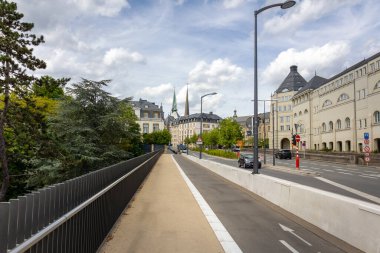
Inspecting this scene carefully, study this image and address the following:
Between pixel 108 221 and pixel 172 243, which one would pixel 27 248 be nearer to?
pixel 172 243

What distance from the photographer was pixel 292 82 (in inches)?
4232

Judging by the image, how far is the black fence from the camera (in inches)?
134

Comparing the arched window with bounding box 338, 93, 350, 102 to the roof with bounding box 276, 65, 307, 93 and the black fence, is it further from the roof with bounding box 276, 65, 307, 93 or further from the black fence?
the black fence

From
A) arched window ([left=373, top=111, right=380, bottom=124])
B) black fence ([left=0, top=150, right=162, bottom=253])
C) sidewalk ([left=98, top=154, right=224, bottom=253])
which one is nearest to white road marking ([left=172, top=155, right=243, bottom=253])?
sidewalk ([left=98, top=154, right=224, bottom=253])

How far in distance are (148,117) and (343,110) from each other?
8552 centimetres

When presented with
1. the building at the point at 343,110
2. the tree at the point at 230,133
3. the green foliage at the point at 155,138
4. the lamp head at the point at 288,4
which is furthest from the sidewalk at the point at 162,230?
the green foliage at the point at 155,138

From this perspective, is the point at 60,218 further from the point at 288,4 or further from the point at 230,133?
the point at 230,133

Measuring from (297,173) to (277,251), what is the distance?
2301 cm

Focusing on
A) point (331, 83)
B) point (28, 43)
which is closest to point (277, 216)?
point (28, 43)

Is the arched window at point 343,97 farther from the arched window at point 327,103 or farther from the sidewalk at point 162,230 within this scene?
the sidewalk at point 162,230

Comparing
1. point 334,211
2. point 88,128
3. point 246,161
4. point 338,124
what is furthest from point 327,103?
point 334,211

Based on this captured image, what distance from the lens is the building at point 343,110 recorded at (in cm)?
5256

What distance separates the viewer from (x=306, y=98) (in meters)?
85.8

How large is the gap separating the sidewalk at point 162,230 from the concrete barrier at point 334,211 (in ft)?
7.72
